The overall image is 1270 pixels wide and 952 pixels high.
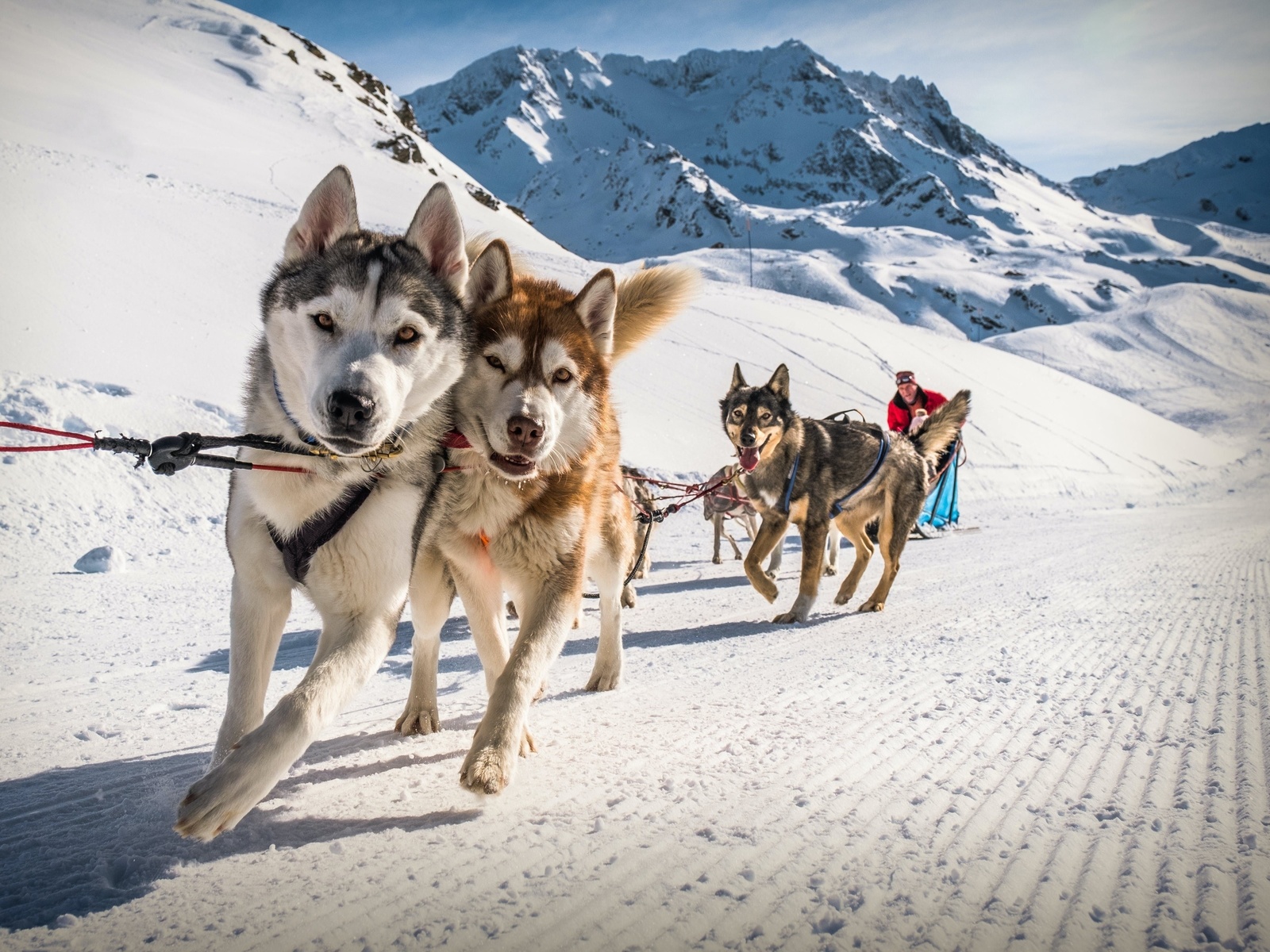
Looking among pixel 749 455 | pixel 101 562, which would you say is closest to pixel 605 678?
pixel 749 455

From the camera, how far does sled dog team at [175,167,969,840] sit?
1.92 meters

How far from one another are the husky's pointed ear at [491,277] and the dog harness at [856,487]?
3.42 meters

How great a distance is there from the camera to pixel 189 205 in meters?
19.2

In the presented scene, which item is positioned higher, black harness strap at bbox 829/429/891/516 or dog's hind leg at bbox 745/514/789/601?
black harness strap at bbox 829/429/891/516

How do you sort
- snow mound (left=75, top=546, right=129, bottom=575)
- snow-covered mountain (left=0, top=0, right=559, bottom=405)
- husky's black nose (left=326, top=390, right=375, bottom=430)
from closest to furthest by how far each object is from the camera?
husky's black nose (left=326, top=390, right=375, bottom=430) < snow mound (left=75, top=546, right=129, bottom=575) < snow-covered mountain (left=0, top=0, right=559, bottom=405)

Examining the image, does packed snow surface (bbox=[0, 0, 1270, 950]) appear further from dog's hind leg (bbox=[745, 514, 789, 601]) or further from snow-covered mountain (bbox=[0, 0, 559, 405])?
dog's hind leg (bbox=[745, 514, 789, 601])

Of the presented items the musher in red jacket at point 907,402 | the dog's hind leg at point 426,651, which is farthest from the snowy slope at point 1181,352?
the dog's hind leg at point 426,651

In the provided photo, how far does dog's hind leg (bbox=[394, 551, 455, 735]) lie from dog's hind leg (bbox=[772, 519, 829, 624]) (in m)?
2.81

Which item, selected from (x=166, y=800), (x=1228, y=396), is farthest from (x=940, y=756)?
(x=1228, y=396)

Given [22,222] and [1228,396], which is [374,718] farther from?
[1228,396]

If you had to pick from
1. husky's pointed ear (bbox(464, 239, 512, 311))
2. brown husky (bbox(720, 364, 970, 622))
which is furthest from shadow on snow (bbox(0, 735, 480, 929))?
brown husky (bbox(720, 364, 970, 622))

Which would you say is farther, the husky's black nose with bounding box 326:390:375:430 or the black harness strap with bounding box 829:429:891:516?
the black harness strap with bounding box 829:429:891:516

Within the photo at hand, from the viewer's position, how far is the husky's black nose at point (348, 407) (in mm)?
1836

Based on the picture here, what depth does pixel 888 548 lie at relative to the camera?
5.86 m
